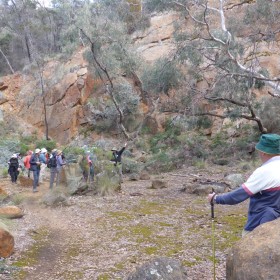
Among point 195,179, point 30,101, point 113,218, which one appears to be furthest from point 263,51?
point 113,218

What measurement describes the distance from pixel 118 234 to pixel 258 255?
5.16m

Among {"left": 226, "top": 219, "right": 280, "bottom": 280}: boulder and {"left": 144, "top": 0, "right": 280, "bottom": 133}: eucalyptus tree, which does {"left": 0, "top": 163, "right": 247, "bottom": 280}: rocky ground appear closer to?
{"left": 226, "top": 219, "right": 280, "bottom": 280}: boulder

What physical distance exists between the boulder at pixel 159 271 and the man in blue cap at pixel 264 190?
1.22 meters

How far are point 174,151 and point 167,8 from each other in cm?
740

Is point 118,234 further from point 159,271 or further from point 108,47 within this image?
point 108,47

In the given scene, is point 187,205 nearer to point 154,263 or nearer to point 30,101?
point 154,263

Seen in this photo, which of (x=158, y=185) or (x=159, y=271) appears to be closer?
(x=159, y=271)

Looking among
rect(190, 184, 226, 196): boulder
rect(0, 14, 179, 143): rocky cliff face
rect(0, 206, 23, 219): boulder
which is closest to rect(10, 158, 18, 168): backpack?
rect(0, 206, 23, 219): boulder

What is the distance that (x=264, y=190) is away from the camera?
321 centimetres

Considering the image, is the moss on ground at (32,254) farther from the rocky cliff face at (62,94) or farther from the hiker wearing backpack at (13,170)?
the rocky cliff face at (62,94)

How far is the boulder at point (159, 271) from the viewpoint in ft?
13.5

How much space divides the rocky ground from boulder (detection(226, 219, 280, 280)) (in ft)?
7.64

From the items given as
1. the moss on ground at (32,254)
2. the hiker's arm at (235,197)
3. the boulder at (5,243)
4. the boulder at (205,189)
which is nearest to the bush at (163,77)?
the boulder at (205,189)

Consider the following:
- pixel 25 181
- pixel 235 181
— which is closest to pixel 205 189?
pixel 235 181
